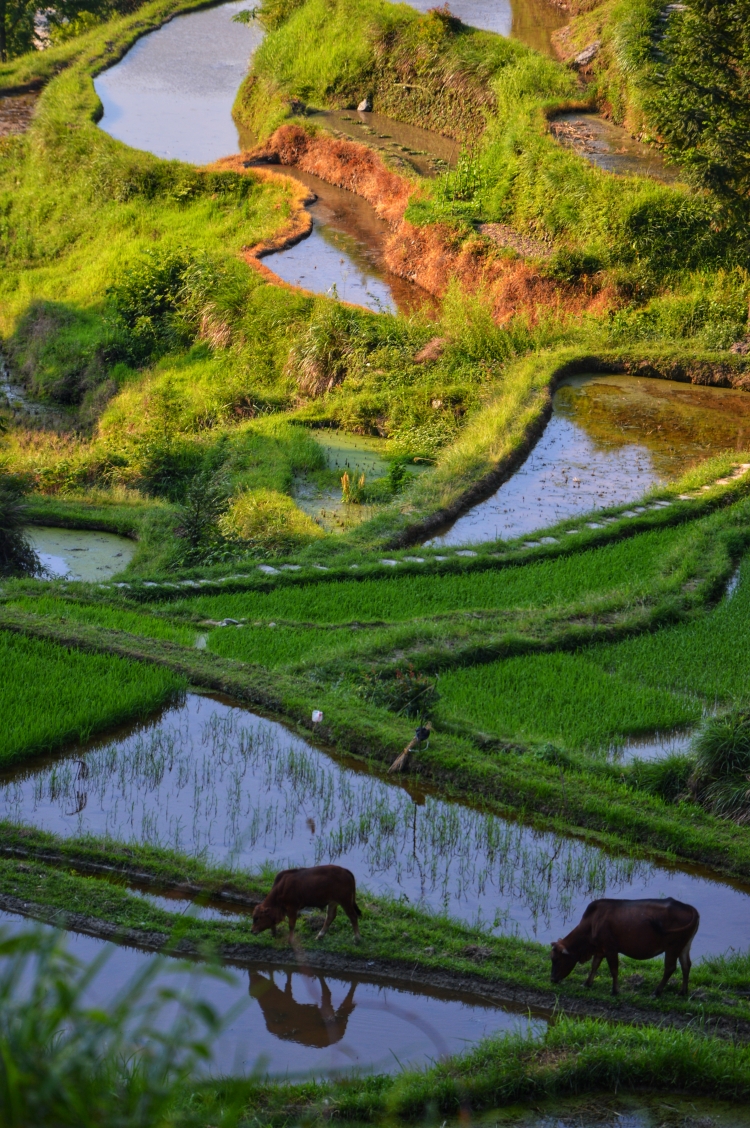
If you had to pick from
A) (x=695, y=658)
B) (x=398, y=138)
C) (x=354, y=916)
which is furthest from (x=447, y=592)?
(x=398, y=138)

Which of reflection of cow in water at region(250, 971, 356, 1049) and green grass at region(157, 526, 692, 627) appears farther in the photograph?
green grass at region(157, 526, 692, 627)

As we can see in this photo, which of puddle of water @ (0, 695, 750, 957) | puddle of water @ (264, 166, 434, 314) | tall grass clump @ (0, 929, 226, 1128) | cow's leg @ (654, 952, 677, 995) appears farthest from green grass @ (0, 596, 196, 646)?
puddle of water @ (264, 166, 434, 314)

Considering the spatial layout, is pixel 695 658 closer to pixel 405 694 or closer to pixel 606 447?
pixel 405 694

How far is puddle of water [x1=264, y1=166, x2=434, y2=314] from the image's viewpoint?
21.1m

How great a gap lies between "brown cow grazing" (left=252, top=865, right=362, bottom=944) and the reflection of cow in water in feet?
0.80

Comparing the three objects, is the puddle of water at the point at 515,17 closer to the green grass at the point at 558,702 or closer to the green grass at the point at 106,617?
the green grass at the point at 106,617

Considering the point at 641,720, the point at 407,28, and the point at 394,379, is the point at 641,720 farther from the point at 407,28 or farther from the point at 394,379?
the point at 407,28

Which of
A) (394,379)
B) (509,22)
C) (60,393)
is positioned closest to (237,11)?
(509,22)

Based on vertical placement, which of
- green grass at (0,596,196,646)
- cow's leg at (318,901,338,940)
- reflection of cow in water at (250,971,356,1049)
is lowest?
green grass at (0,596,196,646)

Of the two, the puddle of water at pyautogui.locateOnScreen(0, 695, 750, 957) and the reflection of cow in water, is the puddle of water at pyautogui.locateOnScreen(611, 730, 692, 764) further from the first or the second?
the reflection of cow in water

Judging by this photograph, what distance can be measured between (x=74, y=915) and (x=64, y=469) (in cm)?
1084

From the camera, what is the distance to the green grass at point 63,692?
725 cm

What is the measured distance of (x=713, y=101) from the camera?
1539 cm

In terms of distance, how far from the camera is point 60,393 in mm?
21141
